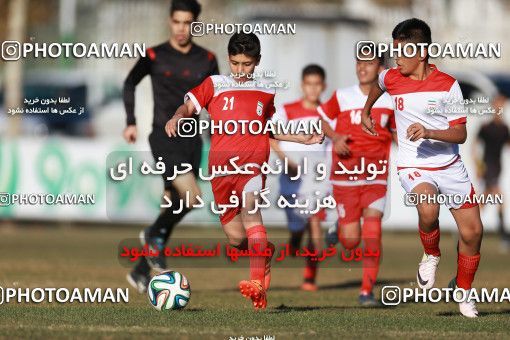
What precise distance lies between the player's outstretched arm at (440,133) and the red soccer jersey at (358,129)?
252cm

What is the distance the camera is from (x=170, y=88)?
1264 cm

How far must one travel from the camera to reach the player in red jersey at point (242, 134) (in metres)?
10.3

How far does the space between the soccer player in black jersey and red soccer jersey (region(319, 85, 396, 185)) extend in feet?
4.30

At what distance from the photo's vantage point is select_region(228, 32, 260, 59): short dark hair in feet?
33.5

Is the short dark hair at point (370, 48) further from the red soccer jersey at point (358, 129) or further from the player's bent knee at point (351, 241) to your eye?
the player's bent knee at point (351, 241)

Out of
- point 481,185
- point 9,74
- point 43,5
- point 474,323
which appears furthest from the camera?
point 43,5

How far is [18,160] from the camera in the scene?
81.9 ft

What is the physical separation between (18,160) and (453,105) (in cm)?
1613

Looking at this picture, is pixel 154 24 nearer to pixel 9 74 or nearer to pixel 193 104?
pixel 9 74

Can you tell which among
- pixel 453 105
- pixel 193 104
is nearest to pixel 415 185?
pixel 453 105

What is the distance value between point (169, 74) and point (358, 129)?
76.3 inches
